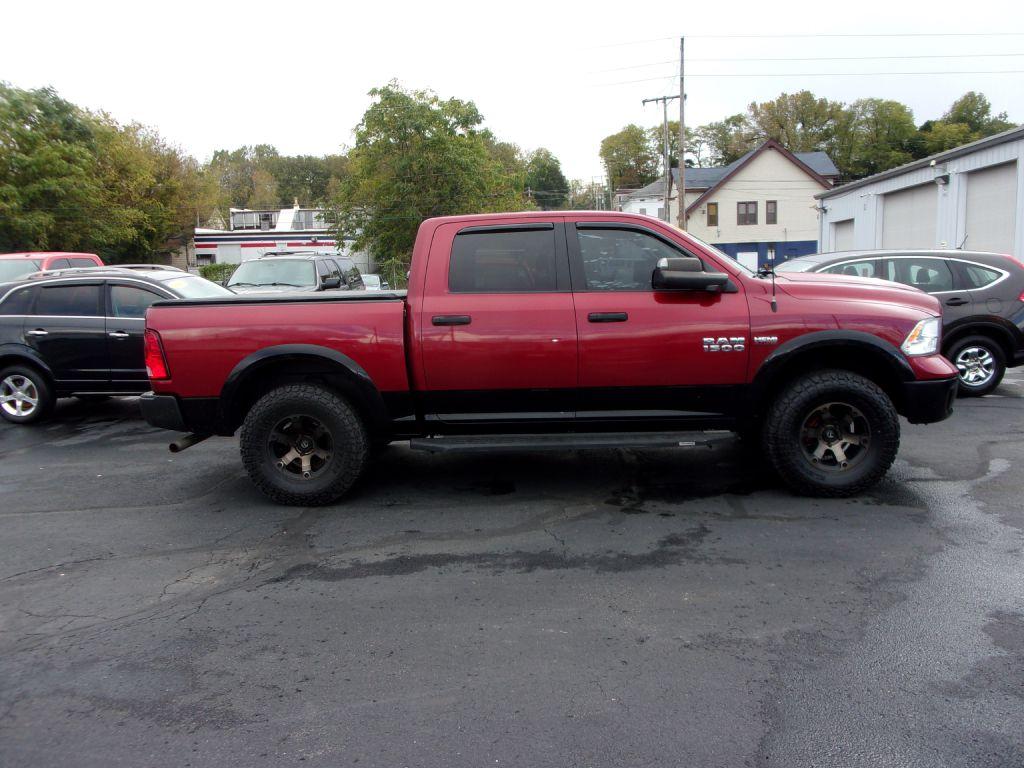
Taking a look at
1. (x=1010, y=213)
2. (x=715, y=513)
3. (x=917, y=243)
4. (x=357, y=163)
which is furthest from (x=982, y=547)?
(x=357, y=163)

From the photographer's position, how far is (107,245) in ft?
131

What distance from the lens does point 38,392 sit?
9078 millimetres

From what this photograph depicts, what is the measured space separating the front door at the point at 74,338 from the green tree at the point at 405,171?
2461 centimetres

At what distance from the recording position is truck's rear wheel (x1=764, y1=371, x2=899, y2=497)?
536cm

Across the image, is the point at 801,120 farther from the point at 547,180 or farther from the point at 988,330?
the point at 988,330

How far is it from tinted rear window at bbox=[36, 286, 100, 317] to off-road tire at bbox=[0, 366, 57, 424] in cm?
72

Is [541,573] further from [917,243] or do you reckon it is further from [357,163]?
[357,163]

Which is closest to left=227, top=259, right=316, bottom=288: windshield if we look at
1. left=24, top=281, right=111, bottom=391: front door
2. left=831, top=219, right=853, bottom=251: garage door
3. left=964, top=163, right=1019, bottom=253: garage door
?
left=24, top=281, right=111, bottom=391: front door

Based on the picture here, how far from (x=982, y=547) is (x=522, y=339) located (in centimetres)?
310

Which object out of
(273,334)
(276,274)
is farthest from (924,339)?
(276,274)

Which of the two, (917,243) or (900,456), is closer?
(900,456)

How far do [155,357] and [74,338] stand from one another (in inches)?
164

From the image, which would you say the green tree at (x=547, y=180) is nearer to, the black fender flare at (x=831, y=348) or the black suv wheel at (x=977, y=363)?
the black suv wheel at (x=977, y=363)

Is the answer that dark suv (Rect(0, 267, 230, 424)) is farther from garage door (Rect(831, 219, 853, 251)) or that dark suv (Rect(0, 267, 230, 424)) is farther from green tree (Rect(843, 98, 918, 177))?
green tree (Rect(843, 98, 918, 177))
